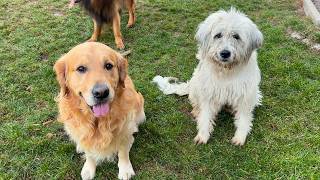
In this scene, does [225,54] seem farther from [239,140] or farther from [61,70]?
[61,70]

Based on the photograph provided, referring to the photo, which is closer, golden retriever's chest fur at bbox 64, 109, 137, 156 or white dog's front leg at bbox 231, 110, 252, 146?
golden retriever's chest fur at bbox 64, 109, 137, 156

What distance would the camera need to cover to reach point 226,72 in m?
3.77

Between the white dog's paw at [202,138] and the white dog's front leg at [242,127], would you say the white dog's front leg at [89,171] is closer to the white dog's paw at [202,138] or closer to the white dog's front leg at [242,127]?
the white dog's paw at [202,138]

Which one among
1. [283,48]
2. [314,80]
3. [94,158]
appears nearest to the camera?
[94,158]

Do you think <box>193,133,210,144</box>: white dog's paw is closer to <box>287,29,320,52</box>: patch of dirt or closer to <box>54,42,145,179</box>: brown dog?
<box>54,42,145,179</box>: brown dog

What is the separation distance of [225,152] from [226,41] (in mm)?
1124

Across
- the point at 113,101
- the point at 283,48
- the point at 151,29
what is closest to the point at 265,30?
the point at 283,48

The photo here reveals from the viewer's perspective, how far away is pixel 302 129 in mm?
4117

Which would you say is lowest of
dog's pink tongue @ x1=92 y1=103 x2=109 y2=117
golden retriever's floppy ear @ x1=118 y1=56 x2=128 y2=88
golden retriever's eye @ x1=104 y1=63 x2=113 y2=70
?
dog's pink tongue @ x1=92 y1=103 x2=109 y2=117

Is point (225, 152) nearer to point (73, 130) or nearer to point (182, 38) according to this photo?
point (73, 130)

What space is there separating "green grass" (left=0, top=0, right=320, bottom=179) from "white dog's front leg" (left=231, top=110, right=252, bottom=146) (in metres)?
0.08

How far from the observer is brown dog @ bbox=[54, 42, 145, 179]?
2.90m

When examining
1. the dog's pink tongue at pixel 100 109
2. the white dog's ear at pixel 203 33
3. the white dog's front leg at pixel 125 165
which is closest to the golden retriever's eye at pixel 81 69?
the dog's pink tongue at pixel 100 109

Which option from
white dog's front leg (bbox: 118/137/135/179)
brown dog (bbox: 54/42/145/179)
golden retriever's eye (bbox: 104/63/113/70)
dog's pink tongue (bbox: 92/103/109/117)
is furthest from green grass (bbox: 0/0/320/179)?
golden retriever's eye (bbox: 104/63/113/70)
